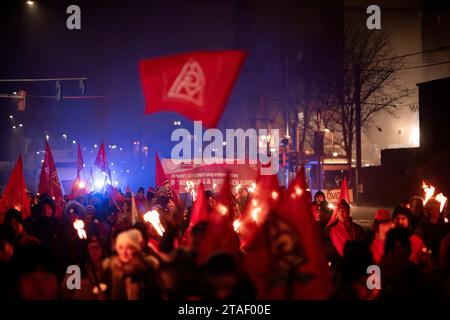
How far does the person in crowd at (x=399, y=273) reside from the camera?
16.4 feet

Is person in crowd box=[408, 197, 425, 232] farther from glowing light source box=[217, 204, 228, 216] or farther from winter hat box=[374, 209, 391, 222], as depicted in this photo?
glowing light source box=[217, 204, 228, 216]

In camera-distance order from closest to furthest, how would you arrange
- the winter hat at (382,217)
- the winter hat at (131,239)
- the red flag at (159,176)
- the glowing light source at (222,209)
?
the winter hat at (131,239), the glowing light source at (222,209), the winter hat at (382,217), the red flag at (159,176)

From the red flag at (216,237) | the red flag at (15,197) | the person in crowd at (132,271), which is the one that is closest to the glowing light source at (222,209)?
the red flag at (216,237)

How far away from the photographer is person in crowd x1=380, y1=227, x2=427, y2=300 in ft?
16.4

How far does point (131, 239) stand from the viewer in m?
5.31

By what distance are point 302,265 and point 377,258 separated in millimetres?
2776

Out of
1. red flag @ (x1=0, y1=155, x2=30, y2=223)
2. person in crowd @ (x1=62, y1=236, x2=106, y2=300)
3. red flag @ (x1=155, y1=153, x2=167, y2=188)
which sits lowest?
person in crowd @ (x1=62, y1=236, x2=106, y2=300)

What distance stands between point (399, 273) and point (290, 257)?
3.87 feet

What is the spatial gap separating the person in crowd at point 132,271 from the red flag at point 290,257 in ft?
3.15

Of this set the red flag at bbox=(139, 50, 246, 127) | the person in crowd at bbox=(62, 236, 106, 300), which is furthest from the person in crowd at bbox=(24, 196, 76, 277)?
the red flag at bbox=(139, 50, 246, 127)

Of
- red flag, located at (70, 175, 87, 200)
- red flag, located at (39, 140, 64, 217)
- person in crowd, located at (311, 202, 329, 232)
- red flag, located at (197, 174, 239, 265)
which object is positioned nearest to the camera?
red flag, located at (197, 174, 239, 265)

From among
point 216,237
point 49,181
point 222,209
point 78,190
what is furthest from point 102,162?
point 216,237

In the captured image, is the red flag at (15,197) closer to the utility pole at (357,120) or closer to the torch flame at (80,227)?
the torch flame at (80,227)
